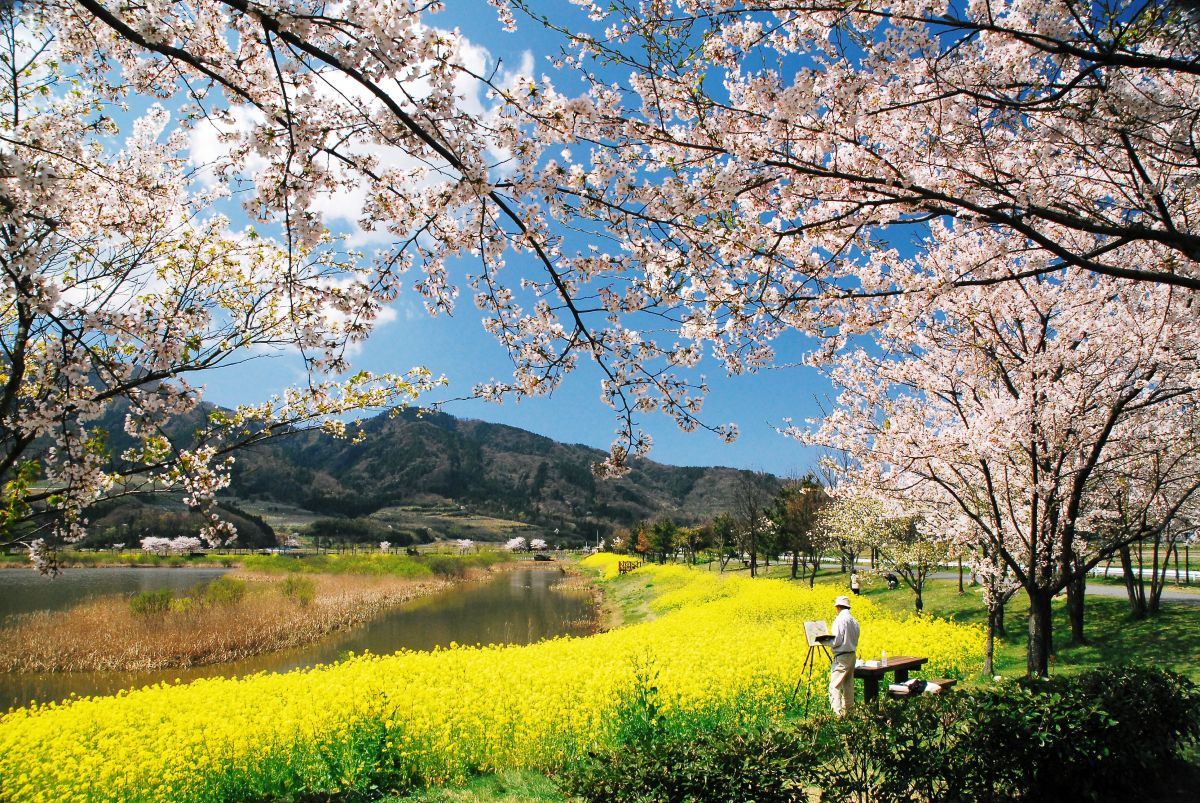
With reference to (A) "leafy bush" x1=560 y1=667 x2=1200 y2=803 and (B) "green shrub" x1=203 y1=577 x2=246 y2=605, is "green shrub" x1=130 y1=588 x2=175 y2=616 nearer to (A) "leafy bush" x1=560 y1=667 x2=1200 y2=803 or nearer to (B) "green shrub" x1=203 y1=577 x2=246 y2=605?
(B) "green shrub" x1=203 y1=577 x2=246 y2=605

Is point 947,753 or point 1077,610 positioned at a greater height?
point 947,753

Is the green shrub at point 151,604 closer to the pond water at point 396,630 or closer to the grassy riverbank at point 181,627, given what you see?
the grassy riverbank at point 181,627

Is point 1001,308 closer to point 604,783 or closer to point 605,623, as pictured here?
point 604,783

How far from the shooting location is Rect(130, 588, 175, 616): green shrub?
20430mm

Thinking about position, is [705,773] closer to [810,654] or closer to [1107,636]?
[810,654]

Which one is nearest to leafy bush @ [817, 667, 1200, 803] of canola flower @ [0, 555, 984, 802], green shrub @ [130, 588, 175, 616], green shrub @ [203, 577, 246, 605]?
canola flower @ [0, 555, 984, 802]

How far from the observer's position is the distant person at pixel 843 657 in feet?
26.2

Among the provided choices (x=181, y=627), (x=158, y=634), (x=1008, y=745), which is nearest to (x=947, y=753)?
(x=1008, y=745)

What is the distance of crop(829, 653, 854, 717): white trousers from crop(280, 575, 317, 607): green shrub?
77.9 feet

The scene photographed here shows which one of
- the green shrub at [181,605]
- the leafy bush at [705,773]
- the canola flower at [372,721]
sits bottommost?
the green shrub at [181,605]

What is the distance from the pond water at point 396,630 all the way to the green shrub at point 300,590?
10.6 ft

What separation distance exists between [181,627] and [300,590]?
9.72 metres

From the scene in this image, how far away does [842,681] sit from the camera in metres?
8.18

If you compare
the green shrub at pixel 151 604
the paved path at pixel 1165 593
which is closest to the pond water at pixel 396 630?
the green shrub at pixel 151 604
